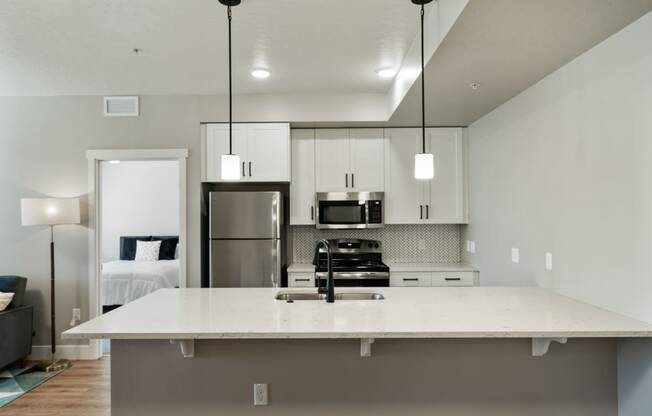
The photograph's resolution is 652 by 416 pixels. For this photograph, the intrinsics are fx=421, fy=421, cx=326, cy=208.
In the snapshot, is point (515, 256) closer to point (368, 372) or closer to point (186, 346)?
point (368, 372)

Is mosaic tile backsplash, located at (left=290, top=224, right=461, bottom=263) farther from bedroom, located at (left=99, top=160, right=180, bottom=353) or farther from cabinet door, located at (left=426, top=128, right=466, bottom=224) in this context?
bedroom, located at (left=99, top=160, right=180, bottom=353)

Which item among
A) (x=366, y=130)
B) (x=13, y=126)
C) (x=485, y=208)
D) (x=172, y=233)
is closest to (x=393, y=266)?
(x=485, y=208)

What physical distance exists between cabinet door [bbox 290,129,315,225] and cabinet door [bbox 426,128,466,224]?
1.18 meters

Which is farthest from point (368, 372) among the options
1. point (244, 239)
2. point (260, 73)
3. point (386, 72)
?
point (260, 73)

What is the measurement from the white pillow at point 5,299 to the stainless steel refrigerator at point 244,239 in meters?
1.73

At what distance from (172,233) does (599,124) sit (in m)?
6.79

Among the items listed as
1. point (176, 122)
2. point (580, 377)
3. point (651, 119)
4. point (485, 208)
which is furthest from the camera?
point (176, 122)

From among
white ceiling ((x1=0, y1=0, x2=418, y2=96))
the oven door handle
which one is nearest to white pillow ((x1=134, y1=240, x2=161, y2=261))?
white ceiling ((x1=0, y1=0, x2=418, y2=96))

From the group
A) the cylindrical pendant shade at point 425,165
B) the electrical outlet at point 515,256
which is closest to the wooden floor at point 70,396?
the cylindrical pendant shade at point 425,165

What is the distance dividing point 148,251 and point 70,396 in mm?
3906

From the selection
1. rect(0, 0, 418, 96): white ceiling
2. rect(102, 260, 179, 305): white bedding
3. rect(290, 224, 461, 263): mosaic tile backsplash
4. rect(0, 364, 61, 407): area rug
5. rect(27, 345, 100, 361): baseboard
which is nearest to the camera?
rect(0, 0, 418, 96): white ceiling

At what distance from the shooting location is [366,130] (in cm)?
425

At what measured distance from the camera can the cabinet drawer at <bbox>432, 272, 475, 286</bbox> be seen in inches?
155

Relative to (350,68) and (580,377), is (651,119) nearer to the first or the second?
(580,377)
